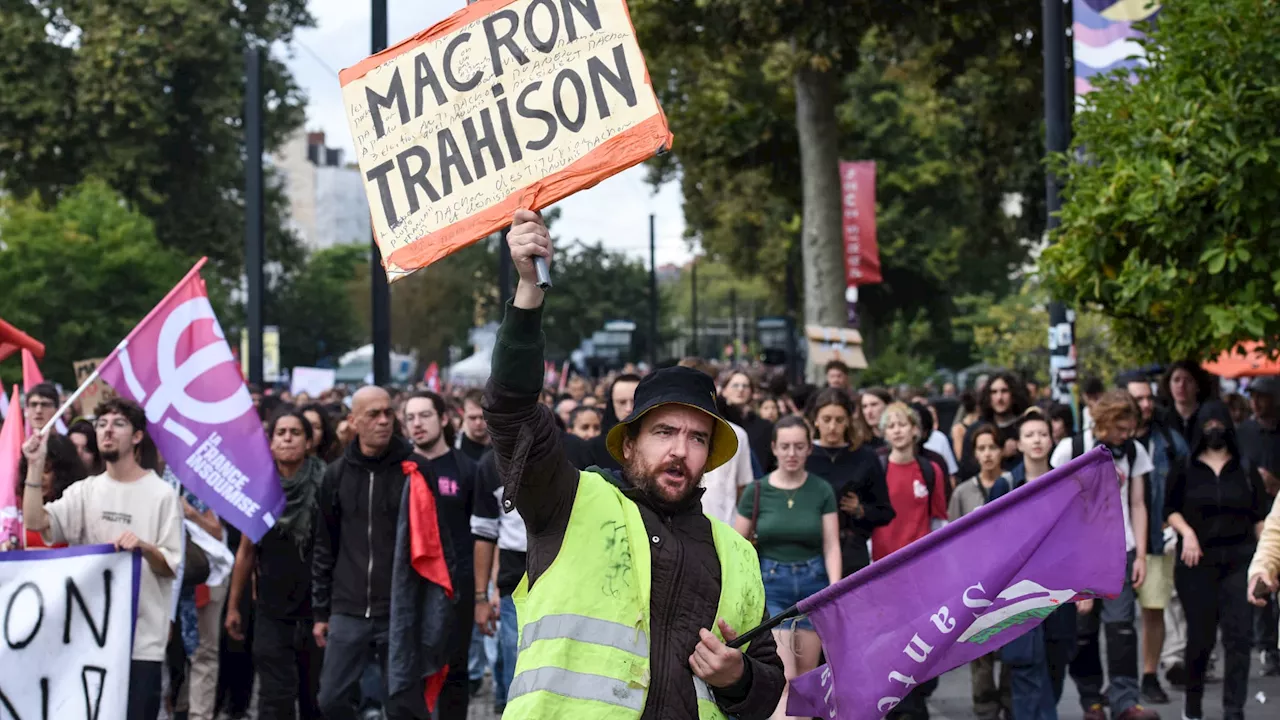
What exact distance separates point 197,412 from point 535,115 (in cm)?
489

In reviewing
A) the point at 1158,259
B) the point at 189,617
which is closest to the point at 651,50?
the point at 1158,259

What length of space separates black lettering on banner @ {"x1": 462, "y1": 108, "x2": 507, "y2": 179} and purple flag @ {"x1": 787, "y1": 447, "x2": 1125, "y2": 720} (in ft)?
4.36

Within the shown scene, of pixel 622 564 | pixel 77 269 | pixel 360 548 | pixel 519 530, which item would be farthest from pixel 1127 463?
pixel 77 269

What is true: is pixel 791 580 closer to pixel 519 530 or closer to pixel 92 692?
pixel 519 530

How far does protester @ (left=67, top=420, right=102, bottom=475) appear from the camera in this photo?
9289mm

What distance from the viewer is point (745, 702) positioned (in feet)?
13.2

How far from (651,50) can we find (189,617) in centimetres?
1513

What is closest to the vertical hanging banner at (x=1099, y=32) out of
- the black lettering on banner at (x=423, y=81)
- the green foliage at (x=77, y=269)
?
the black lettering on banner at (x=423, y=81)

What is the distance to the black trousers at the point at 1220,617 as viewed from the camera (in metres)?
9.55

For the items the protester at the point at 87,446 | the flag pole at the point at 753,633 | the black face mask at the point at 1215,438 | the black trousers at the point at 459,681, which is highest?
the protester at the point at 87,446

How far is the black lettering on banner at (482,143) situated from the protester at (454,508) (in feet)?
14.2

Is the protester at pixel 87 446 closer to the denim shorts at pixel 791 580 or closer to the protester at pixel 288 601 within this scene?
the protester at pixel 288 601

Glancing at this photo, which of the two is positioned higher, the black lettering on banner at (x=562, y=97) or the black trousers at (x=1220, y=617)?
the black lettering on banner at (x=562, y=97)

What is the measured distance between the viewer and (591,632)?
387 centimetres
